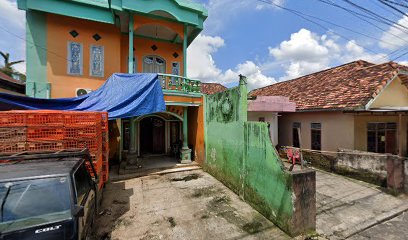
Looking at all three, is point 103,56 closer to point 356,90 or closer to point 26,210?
point 26,210

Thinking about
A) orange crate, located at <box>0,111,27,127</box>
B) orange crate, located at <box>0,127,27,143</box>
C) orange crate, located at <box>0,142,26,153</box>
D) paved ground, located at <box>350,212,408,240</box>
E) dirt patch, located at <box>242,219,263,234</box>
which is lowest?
paved ground, located at <box>350,212,408,240</box>

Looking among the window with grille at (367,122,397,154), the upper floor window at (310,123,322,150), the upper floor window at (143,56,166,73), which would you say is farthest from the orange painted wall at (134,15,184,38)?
the window with grille at (367,122,397,154)

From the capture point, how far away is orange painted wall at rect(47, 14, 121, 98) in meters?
8.37

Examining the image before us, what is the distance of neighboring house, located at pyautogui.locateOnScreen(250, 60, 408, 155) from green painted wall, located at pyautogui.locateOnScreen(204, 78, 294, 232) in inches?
171

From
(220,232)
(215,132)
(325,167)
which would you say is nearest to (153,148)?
(215,132)

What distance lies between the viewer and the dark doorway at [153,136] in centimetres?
1138

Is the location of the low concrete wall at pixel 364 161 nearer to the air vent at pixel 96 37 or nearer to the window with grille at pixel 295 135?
the window with grille at pixel 295 135

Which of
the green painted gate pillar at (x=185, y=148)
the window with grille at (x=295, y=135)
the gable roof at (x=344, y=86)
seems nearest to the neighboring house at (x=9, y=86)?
the green painted gate pillar at (x=185, y=148)

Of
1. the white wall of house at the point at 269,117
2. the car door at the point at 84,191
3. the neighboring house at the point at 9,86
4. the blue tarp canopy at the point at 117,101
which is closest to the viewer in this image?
the car door at the point at 84,191

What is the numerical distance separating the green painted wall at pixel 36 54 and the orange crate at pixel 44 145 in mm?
5008

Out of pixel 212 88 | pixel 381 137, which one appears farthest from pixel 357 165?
pixel 212 88

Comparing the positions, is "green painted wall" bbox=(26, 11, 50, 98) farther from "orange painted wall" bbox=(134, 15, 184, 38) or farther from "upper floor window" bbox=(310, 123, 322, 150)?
"upper floor window" bbox=(310, 123, 322, 150)

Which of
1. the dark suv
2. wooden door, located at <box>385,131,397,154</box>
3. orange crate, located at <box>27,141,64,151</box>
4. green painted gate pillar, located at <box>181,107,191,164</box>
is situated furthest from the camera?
wooden door, located at <box>385,131,397,154</box>

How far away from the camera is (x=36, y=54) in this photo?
818 centimetres
